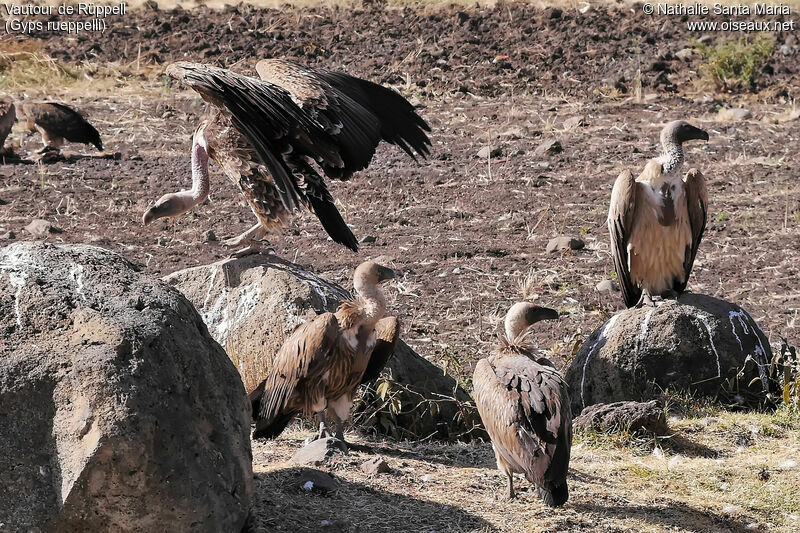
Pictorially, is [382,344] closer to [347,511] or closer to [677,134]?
[347,511]

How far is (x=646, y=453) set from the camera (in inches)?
246

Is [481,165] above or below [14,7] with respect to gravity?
below

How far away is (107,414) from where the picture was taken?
Result: 12.5ft

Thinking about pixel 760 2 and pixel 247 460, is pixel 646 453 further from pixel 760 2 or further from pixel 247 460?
pixel 760 2

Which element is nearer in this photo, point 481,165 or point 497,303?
point 497,303

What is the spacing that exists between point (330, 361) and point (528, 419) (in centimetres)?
120

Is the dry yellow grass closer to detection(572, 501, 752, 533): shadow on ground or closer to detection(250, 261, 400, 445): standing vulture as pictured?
detection(572, 501, 752, 533): shadow on ground

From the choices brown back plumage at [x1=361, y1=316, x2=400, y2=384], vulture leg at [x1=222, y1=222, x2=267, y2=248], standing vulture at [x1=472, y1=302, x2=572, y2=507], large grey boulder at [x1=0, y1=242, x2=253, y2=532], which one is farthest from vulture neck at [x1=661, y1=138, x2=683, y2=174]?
large grey boulder at [x1=0, y1=242, x2=253, y2=532]

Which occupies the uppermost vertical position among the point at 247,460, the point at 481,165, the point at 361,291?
the point at 481,165

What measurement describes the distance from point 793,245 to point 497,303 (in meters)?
3.10

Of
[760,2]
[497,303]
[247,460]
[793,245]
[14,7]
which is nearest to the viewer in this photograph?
[247,460]

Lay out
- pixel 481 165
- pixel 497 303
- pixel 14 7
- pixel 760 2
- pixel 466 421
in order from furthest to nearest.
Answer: pixel 14 7 < pixel 760 2 < pixel 481 165 < pixel 497 303 < pixel 466 421

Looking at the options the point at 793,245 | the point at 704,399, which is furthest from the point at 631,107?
the point at 704,399

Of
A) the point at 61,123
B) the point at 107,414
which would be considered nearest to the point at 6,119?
the point at 61,123
